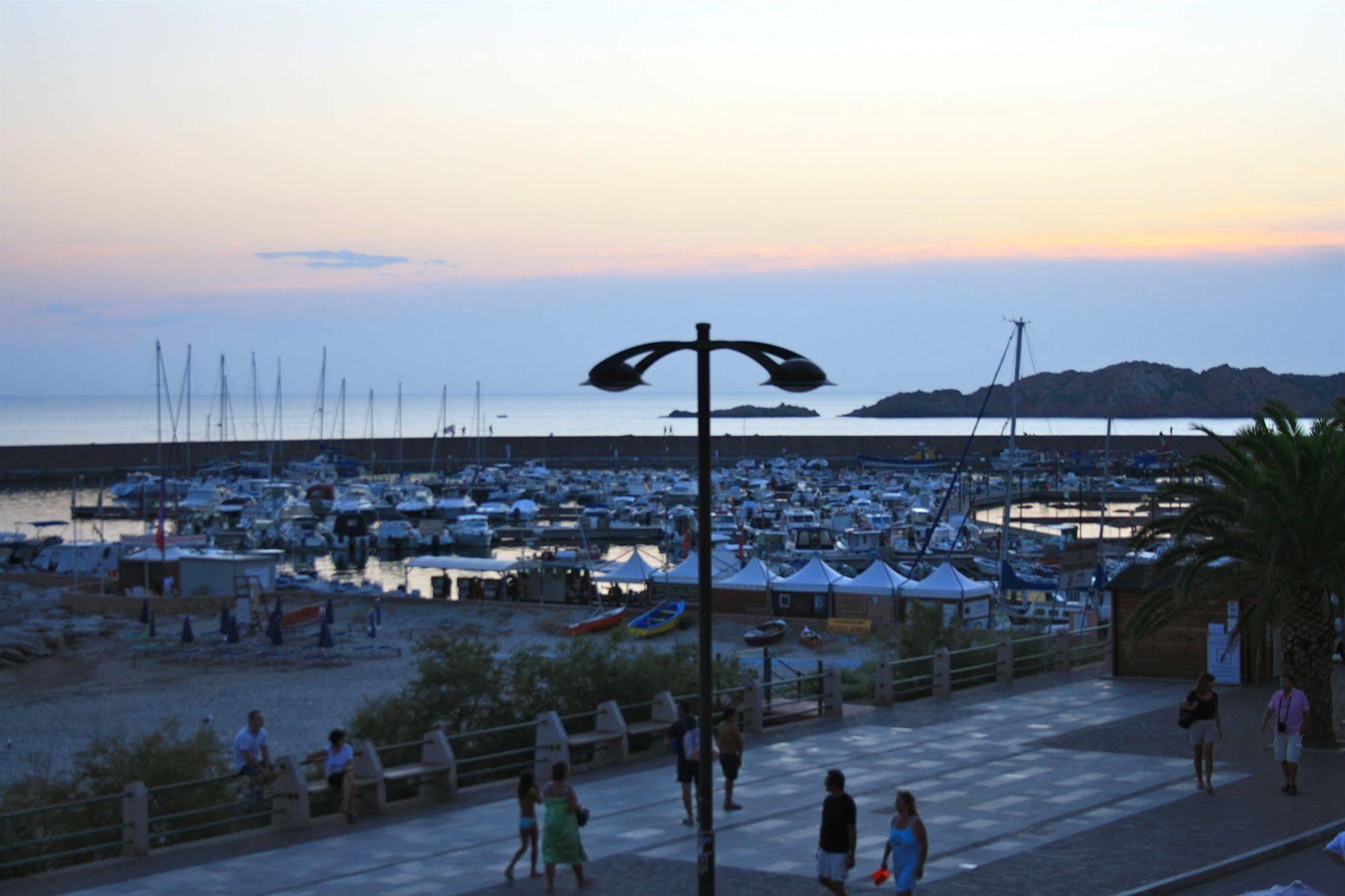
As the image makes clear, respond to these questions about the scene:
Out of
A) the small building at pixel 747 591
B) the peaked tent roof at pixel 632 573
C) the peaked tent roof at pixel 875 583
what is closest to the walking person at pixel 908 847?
the peaked tent roof at pixel 875 583

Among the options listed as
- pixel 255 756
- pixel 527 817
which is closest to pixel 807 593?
pixel 255 756

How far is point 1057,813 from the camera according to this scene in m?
16.0

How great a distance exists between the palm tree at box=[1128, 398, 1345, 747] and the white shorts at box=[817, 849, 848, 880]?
851cm

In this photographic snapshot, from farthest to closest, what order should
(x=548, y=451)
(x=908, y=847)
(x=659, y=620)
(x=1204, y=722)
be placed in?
(x=548, y=451) → (x=659, y=620) → (x=1204, y=722) → (x=908, y=847)

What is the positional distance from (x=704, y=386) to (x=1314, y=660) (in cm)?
1179

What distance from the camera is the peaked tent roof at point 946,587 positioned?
42031 millimetres

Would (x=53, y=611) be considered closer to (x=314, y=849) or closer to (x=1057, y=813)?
(x=314, y=849)

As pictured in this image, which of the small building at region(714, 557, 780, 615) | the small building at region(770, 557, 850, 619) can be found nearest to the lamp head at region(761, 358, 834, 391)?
the small building at region(770, 557, 850, 619)

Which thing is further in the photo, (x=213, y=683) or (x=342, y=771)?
(x=213, y=683)

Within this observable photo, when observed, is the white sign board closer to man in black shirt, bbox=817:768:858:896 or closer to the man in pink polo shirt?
the man in pink polo shirt

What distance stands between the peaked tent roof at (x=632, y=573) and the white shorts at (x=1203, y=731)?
109 ft

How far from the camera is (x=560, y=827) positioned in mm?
13008

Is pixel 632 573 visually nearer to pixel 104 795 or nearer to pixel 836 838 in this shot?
pixel 104 795

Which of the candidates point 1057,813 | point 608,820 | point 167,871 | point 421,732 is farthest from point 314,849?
point 1057,813
